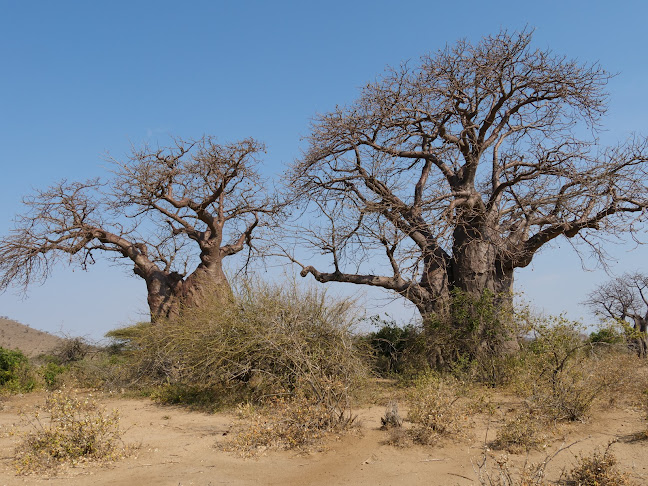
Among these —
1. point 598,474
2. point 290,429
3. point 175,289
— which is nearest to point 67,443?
point 290,429

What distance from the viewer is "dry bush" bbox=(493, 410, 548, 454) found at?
6.21 metres

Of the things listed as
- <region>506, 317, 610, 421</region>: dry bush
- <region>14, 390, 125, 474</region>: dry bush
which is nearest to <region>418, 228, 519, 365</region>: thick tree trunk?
<region>506, 317, 610, 421</region>: dry bush

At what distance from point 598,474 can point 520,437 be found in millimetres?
1279

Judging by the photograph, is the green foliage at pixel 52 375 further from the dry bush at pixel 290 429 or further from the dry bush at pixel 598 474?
the dry bush at pixel 598 474

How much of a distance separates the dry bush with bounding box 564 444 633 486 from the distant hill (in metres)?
29.0

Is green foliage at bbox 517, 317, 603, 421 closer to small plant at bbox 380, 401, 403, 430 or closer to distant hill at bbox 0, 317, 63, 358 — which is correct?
small plant at bbox 380, 401, 403, 430

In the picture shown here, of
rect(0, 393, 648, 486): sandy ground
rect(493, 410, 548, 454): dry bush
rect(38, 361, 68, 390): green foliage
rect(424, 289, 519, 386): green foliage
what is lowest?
rect(0, 393, 648, 486): sandy ground

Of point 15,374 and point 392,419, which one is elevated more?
point 15,374

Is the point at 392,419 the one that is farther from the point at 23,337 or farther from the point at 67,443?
the point at 23,337

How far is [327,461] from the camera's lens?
6.01m

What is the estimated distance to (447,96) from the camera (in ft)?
39.5

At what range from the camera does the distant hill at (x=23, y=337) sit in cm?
3017

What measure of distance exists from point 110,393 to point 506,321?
8.18 m

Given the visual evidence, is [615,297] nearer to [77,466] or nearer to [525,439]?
[525,439]
